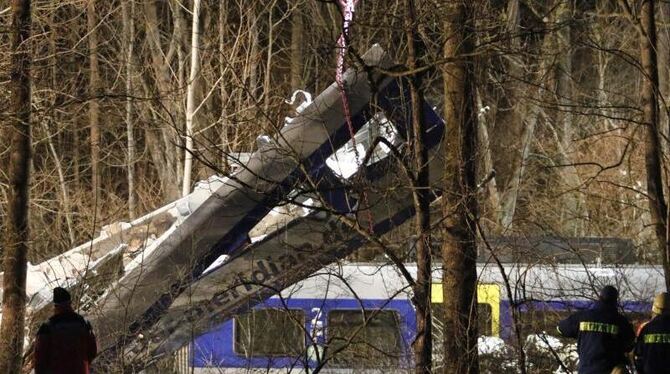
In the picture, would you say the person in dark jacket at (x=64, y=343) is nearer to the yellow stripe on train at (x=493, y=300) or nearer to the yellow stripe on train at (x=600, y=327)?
the yellow stripe on train at (x=600, y=327)

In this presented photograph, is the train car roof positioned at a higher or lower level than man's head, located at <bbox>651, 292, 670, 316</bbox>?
higher

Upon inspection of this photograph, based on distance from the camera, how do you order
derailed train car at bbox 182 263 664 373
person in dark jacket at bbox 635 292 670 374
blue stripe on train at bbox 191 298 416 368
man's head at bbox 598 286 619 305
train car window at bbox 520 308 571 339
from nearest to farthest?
person in dark jacket at bbox 635 292 670 374 → man's head at bbox 598 286 619 305 → derailed train car at bbox 182 263 664 373 → train car window at bbox 520 308 571 339 → blue stripe on train at bbox 191 298 416 368

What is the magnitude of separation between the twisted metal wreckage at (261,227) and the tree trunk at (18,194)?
56cm

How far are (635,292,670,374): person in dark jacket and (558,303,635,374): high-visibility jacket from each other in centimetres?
31

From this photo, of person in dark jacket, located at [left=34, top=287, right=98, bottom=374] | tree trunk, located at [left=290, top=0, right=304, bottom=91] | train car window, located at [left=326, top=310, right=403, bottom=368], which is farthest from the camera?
tree trunk, located at [left=290, top=0, right=304, bottom=91]

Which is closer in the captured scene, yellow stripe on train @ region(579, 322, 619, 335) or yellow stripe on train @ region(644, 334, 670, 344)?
yellow stripe on train @ region(644, 334, 670, 344)

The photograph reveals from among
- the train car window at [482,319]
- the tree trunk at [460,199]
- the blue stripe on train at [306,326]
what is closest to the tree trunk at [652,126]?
the tree trunk at [460,199]

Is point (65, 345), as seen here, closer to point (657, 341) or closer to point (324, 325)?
point (324, 325)

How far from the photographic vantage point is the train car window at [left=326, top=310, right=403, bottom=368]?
13984 millimetres

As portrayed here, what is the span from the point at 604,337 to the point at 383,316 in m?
6.35

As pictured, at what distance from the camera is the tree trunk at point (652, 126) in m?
13.1

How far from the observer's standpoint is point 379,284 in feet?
58.8

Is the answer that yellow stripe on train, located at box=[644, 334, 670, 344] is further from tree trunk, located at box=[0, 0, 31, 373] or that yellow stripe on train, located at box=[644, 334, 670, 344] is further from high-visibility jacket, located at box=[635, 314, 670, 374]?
tree trunk, located at box=[0, 0, 31, 373]

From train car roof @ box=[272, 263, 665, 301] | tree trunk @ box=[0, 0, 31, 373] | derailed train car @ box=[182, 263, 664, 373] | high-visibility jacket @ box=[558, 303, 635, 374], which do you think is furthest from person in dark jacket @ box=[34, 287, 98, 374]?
high-visibility jacket @ box=[558, 303, 635, 374]
